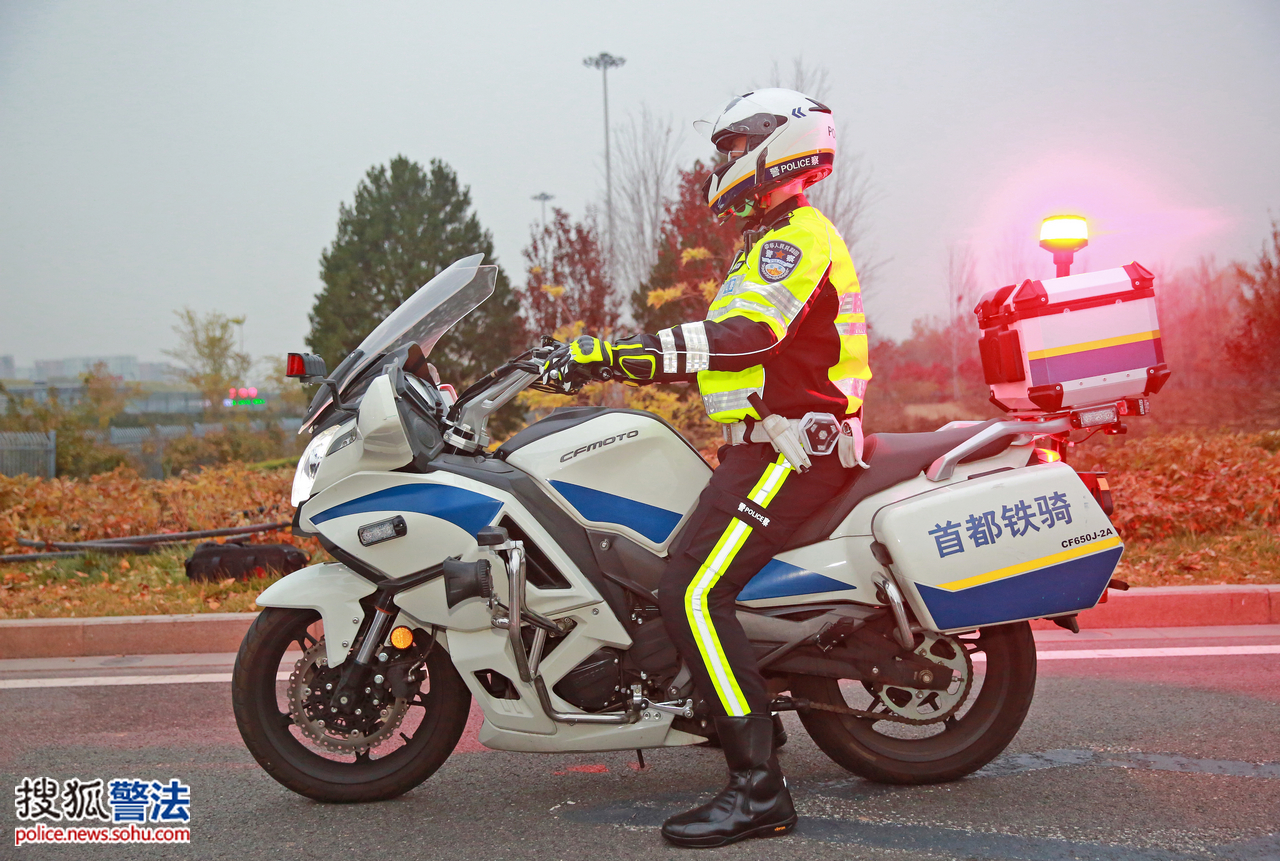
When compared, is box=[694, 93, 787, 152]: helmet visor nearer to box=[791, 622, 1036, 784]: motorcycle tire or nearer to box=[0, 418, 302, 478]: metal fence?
box=[791, 622, 1036, 784]: motorcycle tire

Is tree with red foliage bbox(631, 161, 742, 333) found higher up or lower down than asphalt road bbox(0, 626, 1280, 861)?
higher up

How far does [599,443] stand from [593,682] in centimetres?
75

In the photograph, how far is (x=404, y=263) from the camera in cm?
2719

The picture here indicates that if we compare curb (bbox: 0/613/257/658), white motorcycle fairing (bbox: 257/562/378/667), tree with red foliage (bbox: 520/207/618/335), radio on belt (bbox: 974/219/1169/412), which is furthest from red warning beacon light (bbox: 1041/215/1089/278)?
tree with red foliage (bbox: 520/207/618/335)

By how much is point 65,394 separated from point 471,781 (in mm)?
19547

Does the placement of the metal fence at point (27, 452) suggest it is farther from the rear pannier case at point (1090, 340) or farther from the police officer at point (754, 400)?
the rear pannier case at point (1090, 340)

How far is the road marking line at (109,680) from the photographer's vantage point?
4934 mm

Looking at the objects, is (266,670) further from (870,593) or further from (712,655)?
(870,593)

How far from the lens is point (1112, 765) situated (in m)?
3.58

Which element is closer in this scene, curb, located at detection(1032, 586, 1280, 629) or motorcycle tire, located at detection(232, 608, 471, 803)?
motorcycle tire, located at detection(232, 608, 471, 803)

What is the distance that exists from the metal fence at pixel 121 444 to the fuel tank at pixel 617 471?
30.7 ft

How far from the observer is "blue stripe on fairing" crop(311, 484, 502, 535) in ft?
10.3

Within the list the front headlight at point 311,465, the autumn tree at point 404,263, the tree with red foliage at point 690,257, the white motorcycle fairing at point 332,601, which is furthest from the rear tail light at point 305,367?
the autumn tree at point 404,263

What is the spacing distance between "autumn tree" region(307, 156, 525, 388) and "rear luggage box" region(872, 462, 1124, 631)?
72.4ft
